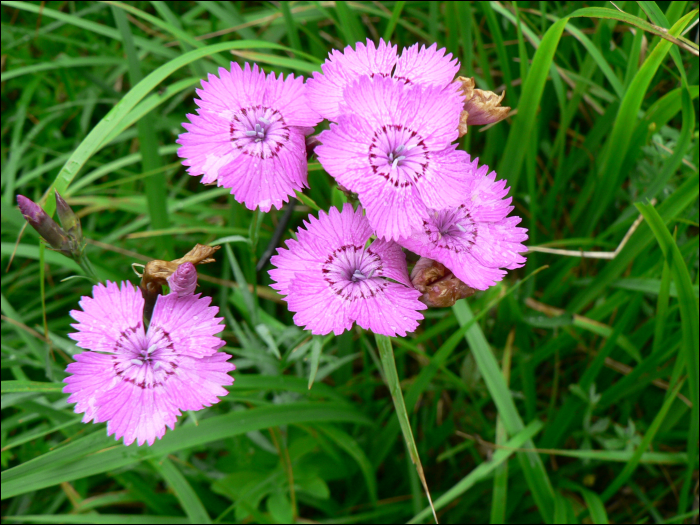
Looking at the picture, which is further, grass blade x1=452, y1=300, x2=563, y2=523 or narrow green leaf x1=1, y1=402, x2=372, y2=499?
grass blade x1=452, y1=300, x2=563, y2=523

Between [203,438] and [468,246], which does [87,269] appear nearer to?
[203,438]

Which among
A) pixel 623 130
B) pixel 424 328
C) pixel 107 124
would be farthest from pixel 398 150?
pixel 424 328

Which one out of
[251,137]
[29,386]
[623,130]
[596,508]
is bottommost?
[596,508]

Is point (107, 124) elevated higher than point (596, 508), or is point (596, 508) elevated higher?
point (107, 124)

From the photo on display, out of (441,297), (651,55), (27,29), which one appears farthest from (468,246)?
(27,29)

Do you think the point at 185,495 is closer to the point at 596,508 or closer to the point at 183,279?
the point at 183,279

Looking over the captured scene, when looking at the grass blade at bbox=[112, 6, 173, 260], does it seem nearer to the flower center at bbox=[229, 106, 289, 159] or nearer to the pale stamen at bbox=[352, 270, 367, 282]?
the flower center at bbox=[229, 106, 289, 159]

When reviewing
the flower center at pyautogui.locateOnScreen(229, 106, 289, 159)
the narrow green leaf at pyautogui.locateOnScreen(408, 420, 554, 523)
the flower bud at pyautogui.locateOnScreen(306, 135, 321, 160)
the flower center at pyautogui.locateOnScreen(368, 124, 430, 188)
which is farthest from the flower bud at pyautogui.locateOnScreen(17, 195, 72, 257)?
the narrow green leaf at pyautogui.locateOnScreen(408, 420, 554, 523)
